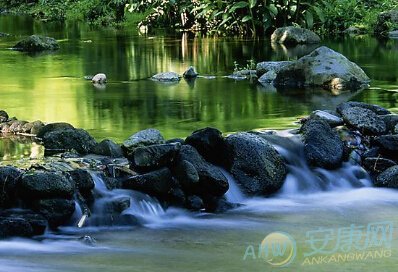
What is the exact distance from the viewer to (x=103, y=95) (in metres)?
14.8

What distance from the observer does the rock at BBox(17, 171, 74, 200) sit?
25.3 feet

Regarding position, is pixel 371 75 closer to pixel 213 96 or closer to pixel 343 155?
pixel 213 96

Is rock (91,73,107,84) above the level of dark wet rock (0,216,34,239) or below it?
above

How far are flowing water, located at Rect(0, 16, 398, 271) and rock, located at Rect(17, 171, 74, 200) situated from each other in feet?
1.16

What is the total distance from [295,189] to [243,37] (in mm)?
18639

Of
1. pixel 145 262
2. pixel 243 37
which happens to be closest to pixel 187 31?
pixel 243 37

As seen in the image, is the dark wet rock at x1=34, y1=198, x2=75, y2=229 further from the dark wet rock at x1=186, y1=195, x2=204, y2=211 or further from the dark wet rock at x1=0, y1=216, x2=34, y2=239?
the dark wet rock at x1=186, y1=195, x2=204, y2=211

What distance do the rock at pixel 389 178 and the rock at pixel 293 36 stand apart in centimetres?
1591

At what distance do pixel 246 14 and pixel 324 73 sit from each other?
12.5 metres

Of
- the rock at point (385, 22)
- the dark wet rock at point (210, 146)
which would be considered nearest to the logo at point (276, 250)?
the dark wet rock at point (210, 146)

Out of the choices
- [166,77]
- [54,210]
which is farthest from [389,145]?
[166,77]

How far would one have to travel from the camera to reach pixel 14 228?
7.35 metres

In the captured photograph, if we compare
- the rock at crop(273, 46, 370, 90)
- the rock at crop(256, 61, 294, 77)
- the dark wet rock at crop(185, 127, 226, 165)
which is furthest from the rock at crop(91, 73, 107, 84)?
the dark wet rock at crop(185, 127, 226, 165)

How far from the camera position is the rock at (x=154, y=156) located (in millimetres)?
8695
